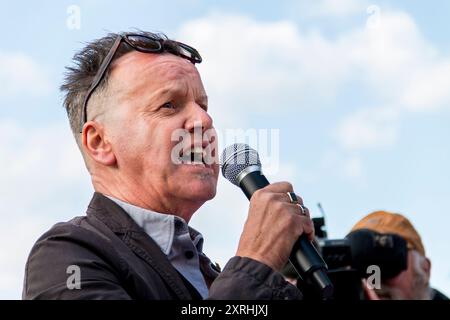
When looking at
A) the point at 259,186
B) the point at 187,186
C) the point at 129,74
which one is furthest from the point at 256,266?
the point at 129,74

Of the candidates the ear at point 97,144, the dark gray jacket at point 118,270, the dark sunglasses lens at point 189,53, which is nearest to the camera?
the dark gray jacket at point 118,270

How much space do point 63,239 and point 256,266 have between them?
2.50ft

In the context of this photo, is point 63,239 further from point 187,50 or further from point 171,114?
point 187,50

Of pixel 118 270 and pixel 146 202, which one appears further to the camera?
pixel 146 202

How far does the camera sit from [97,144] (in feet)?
13.7

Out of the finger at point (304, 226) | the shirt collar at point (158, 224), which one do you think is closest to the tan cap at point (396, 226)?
the shirt collar at point (158, 224)

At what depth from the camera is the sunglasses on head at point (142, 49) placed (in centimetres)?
426

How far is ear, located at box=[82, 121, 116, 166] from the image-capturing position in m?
4.09

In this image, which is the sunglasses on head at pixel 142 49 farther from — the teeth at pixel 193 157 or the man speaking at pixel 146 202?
the teeth at pixel 193 157

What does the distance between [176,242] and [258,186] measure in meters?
0.47

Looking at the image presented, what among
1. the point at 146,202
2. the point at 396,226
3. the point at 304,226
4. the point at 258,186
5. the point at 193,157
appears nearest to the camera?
the point at 304,226

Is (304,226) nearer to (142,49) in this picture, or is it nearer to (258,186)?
(258,186)

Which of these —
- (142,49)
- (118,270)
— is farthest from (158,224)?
(142,49)

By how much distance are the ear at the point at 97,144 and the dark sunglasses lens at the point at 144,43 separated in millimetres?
450
